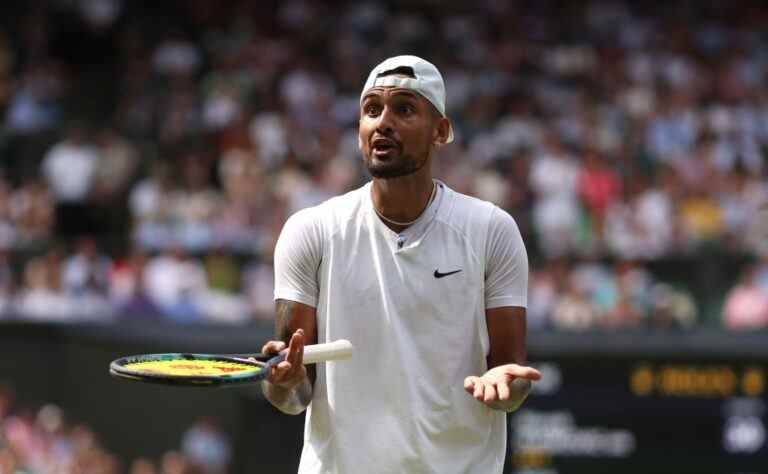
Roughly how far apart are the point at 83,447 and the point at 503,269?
21.3 ft

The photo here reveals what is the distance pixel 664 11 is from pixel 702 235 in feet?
22.0

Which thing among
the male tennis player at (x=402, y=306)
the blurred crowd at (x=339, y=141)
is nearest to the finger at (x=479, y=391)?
the male tennis player at (x=402, y=306)

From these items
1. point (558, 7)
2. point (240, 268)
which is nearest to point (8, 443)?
point (240, 268)

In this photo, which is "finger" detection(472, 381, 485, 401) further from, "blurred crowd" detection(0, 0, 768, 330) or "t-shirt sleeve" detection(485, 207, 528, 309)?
"blurred crowd" detection(0, 0, 768, 330)

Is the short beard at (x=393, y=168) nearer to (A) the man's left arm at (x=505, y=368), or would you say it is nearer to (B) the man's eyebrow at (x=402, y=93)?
(B) the man's eyebrow at (x=402, y=93)

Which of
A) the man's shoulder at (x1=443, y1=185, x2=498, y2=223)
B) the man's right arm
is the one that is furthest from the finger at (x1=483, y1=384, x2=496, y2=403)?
the man's shoulder at (x1=443, y1=185, x2=498, y2=223)

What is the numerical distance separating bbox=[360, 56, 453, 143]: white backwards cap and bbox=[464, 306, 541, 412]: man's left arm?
67cm

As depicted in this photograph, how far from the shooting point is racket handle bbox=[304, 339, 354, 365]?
4.19 m

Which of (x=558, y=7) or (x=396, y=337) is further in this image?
(x=558, y=7)

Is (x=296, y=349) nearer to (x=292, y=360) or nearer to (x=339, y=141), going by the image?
(x=292, y=360)

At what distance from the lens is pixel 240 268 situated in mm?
11766

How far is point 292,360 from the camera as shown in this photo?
13.6ft

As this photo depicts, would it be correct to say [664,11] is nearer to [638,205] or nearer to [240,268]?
[638,205]

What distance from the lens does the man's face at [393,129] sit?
4453mm
